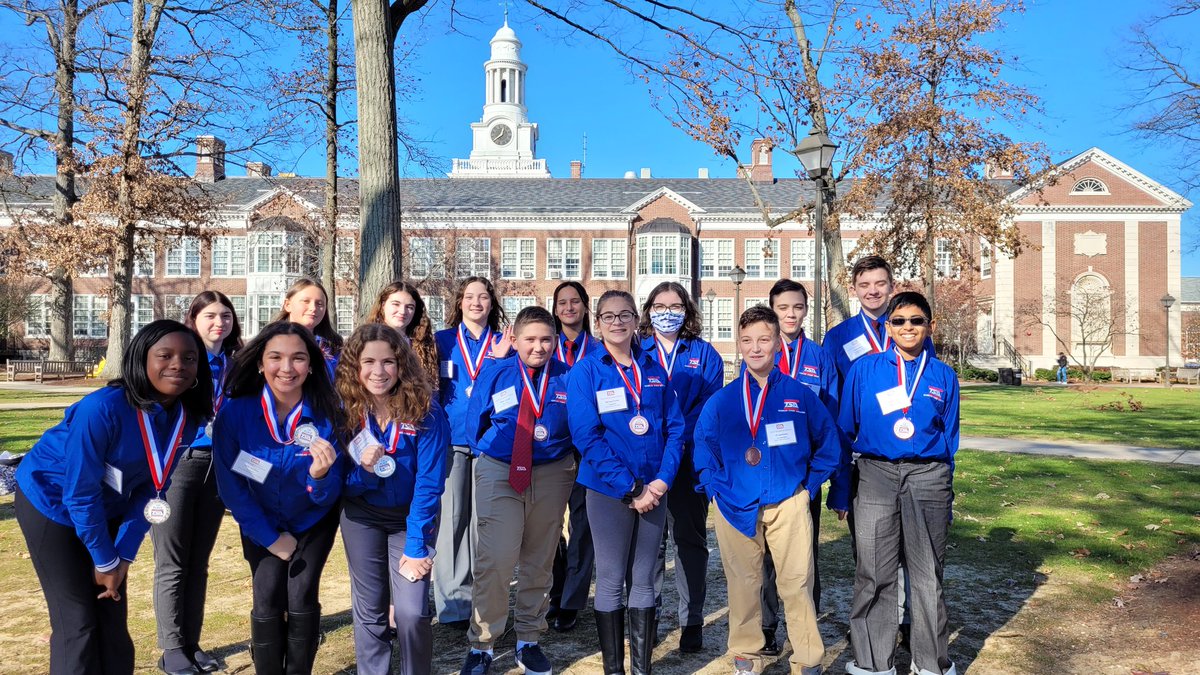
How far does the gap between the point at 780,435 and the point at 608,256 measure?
151 ft

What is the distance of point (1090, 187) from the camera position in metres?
48.8

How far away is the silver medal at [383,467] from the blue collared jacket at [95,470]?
33.3 inches

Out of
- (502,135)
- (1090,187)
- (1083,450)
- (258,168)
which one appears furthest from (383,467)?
(502,135)

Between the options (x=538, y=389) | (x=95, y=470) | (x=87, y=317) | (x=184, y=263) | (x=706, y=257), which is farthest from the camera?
(x=706, y=257)

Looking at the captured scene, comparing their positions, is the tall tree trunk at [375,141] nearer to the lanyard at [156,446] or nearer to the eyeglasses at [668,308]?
the eyeglasses at [668,308]

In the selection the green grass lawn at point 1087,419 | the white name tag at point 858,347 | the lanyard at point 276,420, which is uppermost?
the white name tag at point 858,347

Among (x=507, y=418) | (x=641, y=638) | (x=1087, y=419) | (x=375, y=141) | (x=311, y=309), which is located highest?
(x=375, y=141)

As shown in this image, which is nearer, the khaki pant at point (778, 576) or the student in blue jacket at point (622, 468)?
the khaki pant at point (778, 576)

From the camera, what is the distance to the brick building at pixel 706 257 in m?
47.6

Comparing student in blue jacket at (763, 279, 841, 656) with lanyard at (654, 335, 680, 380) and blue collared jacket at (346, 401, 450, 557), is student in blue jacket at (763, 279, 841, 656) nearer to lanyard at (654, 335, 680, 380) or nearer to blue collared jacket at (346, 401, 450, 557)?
lanyard at (654, 335, 680, 380)

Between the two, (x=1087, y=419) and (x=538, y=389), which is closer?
(x=538, y=389)

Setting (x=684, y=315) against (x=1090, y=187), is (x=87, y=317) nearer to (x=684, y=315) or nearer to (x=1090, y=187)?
(x=684, y=315)

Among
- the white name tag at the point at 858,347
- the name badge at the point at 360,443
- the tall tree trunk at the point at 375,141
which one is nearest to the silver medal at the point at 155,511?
the name badge at the point at 360,443

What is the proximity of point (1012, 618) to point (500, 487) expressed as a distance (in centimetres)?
330
